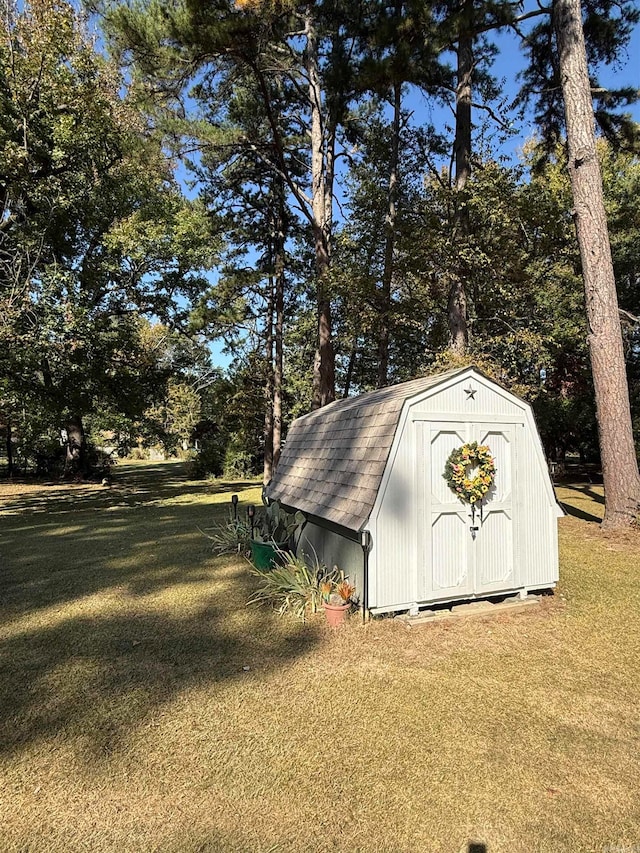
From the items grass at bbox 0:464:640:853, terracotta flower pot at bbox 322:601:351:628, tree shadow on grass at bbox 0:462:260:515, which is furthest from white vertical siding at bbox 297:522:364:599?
tree shadow on grass at bbox 0:462:260:515

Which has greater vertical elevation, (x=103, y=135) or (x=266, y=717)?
(x=103, y=135)

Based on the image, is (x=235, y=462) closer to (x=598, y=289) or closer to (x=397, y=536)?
(x=598, y=289)

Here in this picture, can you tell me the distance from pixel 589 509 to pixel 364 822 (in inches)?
434

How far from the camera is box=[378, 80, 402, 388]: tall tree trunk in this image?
40.3ft

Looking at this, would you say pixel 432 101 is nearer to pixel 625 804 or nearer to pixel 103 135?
pixel 103 135

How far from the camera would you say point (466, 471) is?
495 cm

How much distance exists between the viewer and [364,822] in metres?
2.31

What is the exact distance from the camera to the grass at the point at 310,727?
2293 mm

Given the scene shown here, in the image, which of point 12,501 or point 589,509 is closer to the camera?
point 589,509

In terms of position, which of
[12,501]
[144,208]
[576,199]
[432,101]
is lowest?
[12,501]

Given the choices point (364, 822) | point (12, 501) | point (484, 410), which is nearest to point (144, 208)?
point (12, 501)

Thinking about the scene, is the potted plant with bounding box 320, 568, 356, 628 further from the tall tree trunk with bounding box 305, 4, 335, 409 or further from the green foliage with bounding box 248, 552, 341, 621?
the tall tree trunk with bounding box 305, 4, 335, 409

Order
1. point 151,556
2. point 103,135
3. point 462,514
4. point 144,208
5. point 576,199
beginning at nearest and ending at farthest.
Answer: point 462,514, point 151,556, point 576,199, point 103,135, point 144,208

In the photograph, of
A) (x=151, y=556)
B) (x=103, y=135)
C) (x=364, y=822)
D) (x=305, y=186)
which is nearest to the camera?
(x=364, y=822)
